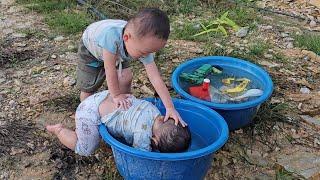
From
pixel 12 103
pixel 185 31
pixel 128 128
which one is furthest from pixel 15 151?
pixel 185 31

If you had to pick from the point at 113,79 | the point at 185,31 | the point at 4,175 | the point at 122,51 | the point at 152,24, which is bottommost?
the point at 4,175

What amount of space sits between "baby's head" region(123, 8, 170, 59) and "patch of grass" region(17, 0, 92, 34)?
1.65 meters

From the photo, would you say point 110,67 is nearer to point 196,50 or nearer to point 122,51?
point 122,51

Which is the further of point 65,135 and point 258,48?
point 258,48

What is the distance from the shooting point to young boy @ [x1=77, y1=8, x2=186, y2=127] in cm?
234

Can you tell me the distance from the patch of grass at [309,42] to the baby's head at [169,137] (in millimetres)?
1881

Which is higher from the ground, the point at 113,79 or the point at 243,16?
the point at 113,79

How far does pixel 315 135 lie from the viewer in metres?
3.04

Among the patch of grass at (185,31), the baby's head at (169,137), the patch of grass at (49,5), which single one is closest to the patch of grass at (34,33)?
the patch of grass at (49,5)

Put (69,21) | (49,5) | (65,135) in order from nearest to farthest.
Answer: (65,135), (69,21), (49,5)

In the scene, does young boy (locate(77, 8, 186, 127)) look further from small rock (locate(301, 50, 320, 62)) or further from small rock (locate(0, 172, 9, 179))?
small rock (locate(301, 50, 320, 62))

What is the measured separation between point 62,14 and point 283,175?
2288mm

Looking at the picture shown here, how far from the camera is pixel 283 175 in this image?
8.87 feet

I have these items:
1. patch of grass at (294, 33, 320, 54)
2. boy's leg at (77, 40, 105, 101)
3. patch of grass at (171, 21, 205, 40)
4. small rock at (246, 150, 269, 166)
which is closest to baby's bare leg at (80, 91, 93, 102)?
boy's leg at (77, 40, 105, 101)
